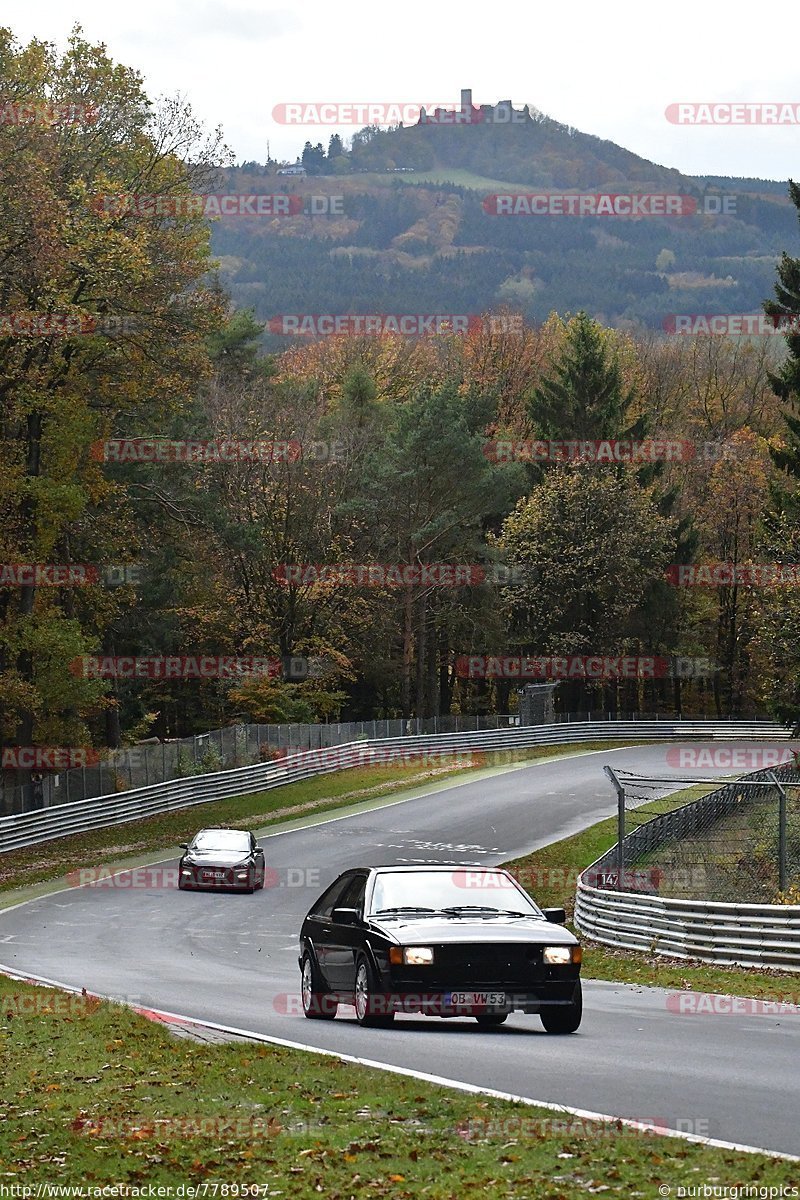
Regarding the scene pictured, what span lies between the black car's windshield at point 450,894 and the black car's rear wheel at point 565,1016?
1.01 metres

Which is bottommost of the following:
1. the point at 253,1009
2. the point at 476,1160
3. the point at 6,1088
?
the point at 253,1009

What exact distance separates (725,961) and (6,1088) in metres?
12.6

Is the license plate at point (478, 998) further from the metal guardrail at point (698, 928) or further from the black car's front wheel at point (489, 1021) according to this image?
the metal guardrail at point (698, 928)

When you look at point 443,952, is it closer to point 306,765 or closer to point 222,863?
point 222,863

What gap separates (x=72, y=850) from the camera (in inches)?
1594

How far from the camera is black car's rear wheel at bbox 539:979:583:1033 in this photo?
1373 centimetres

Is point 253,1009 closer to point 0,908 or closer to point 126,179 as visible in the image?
point 0,908

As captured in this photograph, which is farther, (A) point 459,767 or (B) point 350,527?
(B) point 350,527

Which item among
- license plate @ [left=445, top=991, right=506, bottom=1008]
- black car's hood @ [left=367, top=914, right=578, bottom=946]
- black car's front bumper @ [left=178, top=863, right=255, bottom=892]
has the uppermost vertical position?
black car's hood @ [left=367, top=914, right=578, bottom=946]

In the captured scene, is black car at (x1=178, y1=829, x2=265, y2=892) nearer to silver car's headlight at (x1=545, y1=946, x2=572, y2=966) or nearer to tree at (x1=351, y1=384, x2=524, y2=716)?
silver car's headlight at (x1=545, y1=946, x2=572, y2=966)

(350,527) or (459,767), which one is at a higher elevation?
(350,527)

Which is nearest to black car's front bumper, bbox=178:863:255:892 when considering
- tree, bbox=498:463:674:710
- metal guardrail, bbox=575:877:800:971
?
metal guardrail, bbox=575:877:800:971

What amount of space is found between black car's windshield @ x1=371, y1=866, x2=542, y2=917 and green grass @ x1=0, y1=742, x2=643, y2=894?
21.5m

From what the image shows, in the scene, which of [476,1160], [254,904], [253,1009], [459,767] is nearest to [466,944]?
[253,1009]
